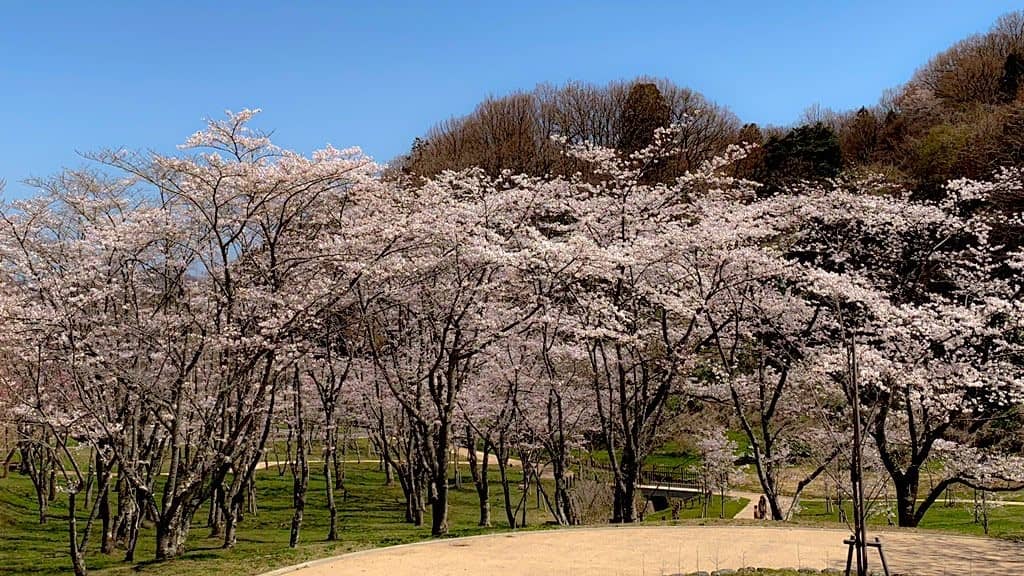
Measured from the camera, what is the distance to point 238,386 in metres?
14.3

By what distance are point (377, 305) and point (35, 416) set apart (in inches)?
266

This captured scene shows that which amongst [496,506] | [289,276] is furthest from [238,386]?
[496,506]

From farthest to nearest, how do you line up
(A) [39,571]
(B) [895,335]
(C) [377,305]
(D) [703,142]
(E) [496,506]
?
(D) [703,142]
(E) [496,506]
(C) [377,305]
(B) [895,335]
(A) [39,571]

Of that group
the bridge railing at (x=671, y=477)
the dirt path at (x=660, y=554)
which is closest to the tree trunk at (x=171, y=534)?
the dirt path at (x=660, y=554)

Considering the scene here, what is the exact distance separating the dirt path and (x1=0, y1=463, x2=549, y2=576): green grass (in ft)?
3.95

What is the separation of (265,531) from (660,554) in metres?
13.7

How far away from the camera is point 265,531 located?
21844 millimetres

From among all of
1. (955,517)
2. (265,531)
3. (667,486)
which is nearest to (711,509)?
(667,486)

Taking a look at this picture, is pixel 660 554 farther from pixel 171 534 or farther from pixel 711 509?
pixel 711 509

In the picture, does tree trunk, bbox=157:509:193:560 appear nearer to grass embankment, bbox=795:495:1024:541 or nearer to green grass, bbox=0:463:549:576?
green grass, bbox=0:463:549:576

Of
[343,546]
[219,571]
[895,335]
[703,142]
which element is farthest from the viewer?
[703,142]

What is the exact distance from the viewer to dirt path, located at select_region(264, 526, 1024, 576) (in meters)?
10.7

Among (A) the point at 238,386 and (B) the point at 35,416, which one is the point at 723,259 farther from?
(B) the point at 35,416

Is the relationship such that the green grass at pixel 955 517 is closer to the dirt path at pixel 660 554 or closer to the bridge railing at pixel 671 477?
the bridge railing at pixel 671 477
